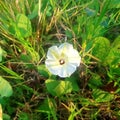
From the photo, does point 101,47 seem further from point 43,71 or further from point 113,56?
point 43,71

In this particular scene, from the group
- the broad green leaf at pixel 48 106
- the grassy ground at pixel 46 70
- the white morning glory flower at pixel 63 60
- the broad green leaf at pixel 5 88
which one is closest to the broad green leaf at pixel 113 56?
the grassy ground at pixel 46 70

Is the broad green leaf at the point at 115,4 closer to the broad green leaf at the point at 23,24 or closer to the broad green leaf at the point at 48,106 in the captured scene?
the broad green leaf at the point at 23,24

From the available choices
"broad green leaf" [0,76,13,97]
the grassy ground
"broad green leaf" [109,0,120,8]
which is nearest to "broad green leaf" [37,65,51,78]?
the grassy ground

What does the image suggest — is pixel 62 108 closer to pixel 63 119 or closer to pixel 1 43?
pixel 63 119

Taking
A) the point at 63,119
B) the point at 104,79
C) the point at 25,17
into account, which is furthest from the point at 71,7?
the point at 63,119

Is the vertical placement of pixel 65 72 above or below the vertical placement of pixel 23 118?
above

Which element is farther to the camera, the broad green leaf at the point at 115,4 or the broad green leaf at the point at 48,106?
the broad green leaf at the point at 115,4

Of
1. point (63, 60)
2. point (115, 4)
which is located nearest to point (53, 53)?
point (63, 60)
